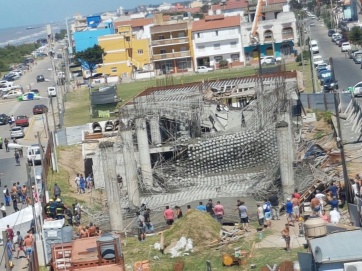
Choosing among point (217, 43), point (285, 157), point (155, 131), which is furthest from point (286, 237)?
point (217, 43)

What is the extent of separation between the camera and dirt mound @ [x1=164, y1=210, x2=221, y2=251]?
1069 inches

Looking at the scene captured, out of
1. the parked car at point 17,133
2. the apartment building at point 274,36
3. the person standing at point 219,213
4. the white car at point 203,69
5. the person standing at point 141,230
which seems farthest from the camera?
the apartment building at point 274,36

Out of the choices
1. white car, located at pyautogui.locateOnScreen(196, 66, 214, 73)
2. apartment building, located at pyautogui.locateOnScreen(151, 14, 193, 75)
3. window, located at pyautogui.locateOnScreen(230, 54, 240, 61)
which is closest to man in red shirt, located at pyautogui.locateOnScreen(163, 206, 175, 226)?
white car, located at pyautogui.locateOnScreen(196, 66, 214, 73)

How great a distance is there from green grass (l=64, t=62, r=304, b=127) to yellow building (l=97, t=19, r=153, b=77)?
7.96 metres

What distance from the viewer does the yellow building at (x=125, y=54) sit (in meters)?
89.1

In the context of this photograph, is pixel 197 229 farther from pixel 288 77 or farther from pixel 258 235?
pixel 288 77

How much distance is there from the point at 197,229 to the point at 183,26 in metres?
62.2

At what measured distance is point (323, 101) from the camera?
48250 mm

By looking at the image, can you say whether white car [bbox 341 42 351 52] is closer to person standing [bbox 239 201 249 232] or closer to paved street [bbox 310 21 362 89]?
paved street [bbox 310 21 362 89]

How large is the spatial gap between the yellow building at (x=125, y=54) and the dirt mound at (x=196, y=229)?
60046mm

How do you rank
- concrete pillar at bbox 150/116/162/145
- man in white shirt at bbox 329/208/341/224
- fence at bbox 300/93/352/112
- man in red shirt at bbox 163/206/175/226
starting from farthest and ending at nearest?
1. fence at bbox 300/93/352/112
2. concrete pillar at bbox 150/116/162/145
3. man in red shirt at bbox 163/206/175/226
4. man in white shirt at bbox 329/208/341/224

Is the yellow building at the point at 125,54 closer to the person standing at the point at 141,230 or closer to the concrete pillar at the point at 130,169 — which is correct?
the concrete pillar at the point at 130,169

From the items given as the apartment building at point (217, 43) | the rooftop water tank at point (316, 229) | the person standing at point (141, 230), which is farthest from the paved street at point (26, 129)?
the apartment building at point (217, 43)

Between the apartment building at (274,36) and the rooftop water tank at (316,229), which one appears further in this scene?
the apartment building at (274,36)
